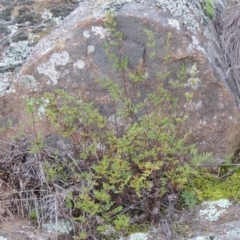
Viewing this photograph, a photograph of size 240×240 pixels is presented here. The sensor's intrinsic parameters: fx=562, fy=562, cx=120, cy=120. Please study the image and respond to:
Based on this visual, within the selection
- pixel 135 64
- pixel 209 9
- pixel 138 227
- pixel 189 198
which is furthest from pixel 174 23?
pixel 138 227

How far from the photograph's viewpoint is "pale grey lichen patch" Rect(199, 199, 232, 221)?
2559mm

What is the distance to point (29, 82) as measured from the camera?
2.79 metres

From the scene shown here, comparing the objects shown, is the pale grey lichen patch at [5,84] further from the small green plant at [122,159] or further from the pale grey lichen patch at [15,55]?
the small green plant at [122,159]

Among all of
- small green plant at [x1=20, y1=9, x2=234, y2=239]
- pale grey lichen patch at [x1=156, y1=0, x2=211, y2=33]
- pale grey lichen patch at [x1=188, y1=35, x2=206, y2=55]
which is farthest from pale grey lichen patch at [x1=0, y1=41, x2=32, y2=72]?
pale grey lichen patch at [x1=188, y1=35, x2=206, y2=55]

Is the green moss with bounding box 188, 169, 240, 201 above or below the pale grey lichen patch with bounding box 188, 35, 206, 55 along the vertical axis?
below

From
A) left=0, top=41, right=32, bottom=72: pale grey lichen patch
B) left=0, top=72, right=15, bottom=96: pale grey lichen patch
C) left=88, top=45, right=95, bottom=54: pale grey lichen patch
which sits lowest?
left=0, top=72, right=15, bottom=96: pale grey lichen patch

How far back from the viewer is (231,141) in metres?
2.85

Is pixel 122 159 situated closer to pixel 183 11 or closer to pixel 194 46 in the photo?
pixel 194 46

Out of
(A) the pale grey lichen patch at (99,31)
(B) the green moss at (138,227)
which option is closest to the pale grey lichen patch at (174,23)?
(A) the pale grey lichen patch at (99,31)

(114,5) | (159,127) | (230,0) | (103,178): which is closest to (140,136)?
(159,127)

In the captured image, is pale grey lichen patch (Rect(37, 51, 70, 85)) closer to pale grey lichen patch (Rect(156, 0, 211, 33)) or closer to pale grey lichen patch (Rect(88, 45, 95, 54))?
pale grey lichen patch (Rect(88, 45, 95, 54))

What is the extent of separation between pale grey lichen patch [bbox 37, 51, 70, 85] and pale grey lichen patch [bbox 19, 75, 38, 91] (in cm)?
6

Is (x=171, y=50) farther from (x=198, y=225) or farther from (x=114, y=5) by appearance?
(x=198, y=225)

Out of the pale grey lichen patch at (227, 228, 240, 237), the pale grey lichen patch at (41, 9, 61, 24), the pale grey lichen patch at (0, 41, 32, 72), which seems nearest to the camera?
the pale grey lichen patch at (227, 228, 240, 237)
